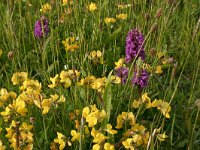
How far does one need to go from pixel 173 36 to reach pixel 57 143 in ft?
3.78

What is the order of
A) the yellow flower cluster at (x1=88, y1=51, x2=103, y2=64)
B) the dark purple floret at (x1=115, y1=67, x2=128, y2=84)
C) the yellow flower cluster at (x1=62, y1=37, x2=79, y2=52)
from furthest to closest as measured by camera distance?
the yellow flower cluster at (x1=62, y1=37, x2=79, y2=52) < the yellow flower cluster at (x1=88, y1=51, x2=103, y2=64) < the dark purple floret at (x1=115, y1=67, x2=128, y2=84)

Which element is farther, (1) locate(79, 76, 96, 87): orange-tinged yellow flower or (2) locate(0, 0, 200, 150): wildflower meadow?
(1) locate(79, 76, 96, 87): orange-tinged yellow flower

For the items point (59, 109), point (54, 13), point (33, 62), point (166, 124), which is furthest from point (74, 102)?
point (54, 13)

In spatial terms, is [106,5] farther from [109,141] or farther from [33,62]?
[109,141]

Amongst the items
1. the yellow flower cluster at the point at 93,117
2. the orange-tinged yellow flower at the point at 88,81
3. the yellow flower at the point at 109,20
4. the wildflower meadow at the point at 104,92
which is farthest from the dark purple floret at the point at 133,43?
the yellow flower at the point at 109,20

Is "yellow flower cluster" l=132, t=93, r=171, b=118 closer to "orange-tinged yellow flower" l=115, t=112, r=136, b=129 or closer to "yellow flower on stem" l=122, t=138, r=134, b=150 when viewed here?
"orange-tinged yellow flower" l=115, t=112, r=136, b=129

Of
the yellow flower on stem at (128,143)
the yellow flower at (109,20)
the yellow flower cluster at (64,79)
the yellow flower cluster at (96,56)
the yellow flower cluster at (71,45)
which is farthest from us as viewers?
the yellow flower at (109,20)

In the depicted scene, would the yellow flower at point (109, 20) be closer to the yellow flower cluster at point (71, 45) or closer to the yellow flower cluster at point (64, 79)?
the yellow flower cluster at point (71, 45)

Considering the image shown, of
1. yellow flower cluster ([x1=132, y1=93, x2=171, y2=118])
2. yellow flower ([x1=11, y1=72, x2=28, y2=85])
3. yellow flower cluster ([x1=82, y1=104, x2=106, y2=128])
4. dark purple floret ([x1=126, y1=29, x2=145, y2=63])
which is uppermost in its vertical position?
dark purple floret ([x1=126, y1=29, x2=145, y2=63])

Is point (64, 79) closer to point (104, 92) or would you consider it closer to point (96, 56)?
point (104, 92)

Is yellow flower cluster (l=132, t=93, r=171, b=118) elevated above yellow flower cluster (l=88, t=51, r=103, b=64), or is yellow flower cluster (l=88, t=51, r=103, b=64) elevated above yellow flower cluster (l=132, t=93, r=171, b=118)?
yellow flower cluster (l=88, t=51, r=103, b=64)

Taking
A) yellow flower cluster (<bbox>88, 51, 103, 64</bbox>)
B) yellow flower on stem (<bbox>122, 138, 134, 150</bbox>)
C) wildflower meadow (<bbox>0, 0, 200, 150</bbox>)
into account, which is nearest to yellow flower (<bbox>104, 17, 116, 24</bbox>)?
wildflower meadow (<bbox>0, 0, 200, 150</bbox>)

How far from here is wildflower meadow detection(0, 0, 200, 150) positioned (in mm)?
1354

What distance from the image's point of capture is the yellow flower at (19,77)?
1582mm
